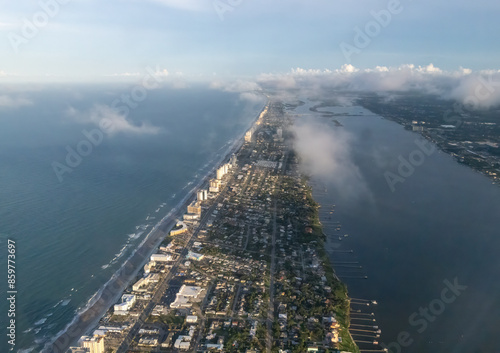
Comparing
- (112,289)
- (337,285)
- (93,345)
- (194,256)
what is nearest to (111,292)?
(112,289)

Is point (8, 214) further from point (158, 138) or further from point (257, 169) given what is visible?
point (158, 138)

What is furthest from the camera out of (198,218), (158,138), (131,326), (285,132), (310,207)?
(285,132)

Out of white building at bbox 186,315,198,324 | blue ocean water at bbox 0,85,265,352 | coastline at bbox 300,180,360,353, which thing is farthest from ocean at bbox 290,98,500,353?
blue ocean water at bbox 0,85,265,352

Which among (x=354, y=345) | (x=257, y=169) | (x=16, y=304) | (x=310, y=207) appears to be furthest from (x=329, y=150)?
(x=16, y=304)

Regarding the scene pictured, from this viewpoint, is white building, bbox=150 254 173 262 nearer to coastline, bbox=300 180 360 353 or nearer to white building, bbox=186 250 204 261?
white building, bbox=186 250 204 261

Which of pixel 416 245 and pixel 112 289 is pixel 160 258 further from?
pixel 416 245

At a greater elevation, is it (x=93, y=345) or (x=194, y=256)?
(x=194, y=256)
